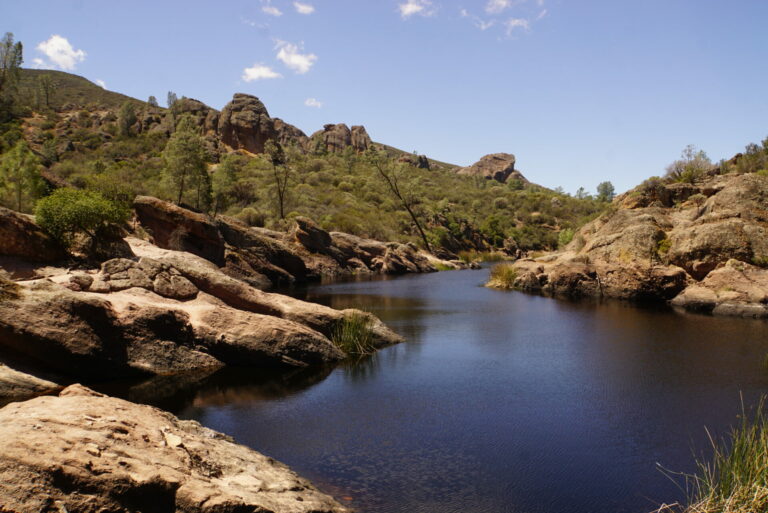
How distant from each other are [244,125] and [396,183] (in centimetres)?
3683

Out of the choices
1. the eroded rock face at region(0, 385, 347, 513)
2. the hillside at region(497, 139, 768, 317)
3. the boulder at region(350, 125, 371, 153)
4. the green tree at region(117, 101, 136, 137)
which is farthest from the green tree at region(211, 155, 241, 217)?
the boulder at region(350, 125, 371, 153)

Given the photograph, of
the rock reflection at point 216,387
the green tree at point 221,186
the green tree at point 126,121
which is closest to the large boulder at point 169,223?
the green tree at point 221,186

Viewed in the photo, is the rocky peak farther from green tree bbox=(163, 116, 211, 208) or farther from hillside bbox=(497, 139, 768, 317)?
hillside bbox=(497, 139, 768, 317)

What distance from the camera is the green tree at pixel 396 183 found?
261 feet

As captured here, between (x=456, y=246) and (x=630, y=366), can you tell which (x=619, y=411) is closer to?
(x=630, y=366)

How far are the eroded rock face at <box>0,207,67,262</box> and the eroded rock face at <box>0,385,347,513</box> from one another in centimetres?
1270

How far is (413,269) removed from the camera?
60.3 meters

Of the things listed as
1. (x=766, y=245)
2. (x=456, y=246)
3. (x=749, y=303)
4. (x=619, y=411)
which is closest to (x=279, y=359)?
(x=619, y=411)

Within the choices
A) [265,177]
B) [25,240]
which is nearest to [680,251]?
[25,240]

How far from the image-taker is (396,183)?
265 ft

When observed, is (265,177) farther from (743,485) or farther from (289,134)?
(743,485)

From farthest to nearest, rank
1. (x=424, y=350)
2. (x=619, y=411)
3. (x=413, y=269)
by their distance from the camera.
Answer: (x=413, y=269), (x=424, y=350), (x=619, y=411)

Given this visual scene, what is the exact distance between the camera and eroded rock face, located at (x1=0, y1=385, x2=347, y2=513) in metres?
5.79

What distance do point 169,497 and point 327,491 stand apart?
3139mm
